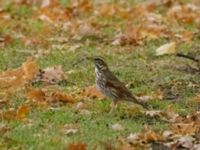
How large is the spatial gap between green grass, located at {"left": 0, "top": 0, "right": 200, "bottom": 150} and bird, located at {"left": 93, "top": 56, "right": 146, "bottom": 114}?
0.45 feet

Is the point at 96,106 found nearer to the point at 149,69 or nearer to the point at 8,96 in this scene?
the point at 8,96

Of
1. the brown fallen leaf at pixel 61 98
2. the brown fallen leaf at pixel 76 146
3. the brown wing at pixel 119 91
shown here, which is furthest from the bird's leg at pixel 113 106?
the brown fallen leaf at pixel 76 146

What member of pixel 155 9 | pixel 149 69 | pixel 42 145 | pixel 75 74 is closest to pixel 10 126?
pixel 42 145

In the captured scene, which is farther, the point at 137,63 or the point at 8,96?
the point at 137,63

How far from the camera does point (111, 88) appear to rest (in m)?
9.43

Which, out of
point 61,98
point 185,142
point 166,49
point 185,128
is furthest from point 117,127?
point 166,49

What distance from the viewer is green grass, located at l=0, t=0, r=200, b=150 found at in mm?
8328

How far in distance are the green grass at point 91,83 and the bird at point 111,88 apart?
0.45 ft

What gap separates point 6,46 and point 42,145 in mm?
5140

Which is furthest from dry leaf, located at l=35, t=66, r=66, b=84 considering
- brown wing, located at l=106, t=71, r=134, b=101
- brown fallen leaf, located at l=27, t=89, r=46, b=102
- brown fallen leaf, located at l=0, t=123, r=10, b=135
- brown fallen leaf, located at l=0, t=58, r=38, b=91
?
brown fallen leaf, located at l=0, t=123, r=10, b=135

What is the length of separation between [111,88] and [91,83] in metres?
1.41

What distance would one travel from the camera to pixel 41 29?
1410 cm

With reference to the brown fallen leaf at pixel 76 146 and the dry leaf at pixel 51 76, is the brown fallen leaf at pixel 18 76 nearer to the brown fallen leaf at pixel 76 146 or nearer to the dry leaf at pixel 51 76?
the dry leaf at pixel 51 76

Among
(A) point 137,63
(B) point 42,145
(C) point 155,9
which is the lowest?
(B) point 42,145
